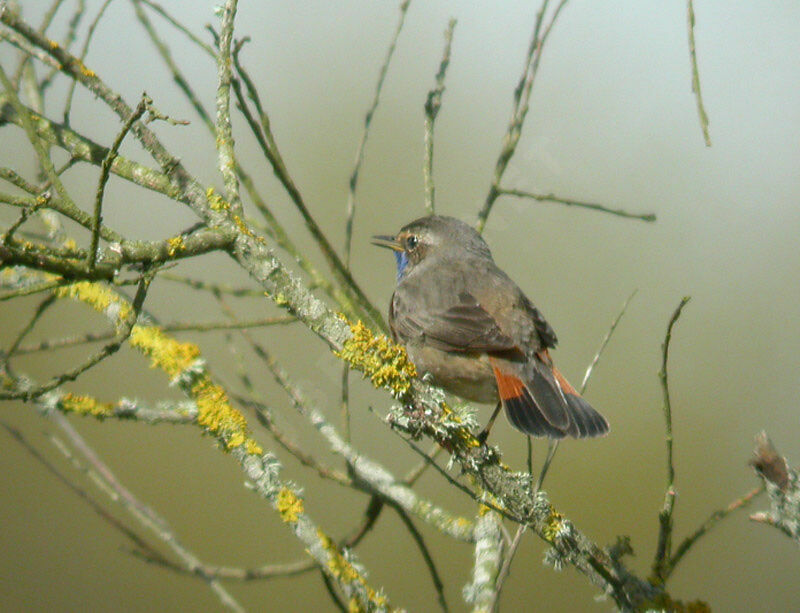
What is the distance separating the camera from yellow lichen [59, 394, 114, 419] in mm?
2688

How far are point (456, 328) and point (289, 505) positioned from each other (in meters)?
1.59

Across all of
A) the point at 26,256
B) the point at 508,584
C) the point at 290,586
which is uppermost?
the point at 290,586

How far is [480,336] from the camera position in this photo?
3816 millimetres

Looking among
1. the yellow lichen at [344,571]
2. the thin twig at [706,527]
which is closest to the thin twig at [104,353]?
the yellow lichen at [344,571]

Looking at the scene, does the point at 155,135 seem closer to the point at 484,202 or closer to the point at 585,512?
the point at 484,202

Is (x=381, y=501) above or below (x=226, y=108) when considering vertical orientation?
below

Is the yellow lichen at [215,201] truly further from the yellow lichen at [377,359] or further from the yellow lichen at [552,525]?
the yellow lichen at [552,525]

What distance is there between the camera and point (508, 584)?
523cm

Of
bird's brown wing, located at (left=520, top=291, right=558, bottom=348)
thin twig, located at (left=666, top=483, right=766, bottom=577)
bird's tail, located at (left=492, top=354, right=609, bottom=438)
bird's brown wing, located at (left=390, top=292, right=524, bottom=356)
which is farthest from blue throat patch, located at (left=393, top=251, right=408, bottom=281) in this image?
thin twig, located at (left=666, top=483, right=766, bottom=577)

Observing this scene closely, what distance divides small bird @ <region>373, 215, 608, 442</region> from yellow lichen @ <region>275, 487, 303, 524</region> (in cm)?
105

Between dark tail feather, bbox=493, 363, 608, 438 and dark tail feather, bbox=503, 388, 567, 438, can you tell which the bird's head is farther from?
dark tail feather, bbox=503, 388, 567, 438

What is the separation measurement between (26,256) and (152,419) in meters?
1.04

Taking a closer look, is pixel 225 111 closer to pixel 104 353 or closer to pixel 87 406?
pixel 104 353

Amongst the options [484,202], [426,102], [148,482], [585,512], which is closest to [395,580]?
[585,512]
